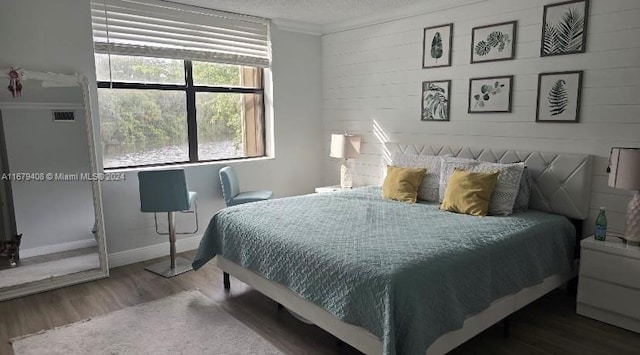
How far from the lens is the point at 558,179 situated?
3.28 meters

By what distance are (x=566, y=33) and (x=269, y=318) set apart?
3075mm

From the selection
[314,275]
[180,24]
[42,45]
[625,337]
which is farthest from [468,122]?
[42,45]

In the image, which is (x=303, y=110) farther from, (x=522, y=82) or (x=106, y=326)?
(x=106, y=326)

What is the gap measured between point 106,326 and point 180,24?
2.88 metres

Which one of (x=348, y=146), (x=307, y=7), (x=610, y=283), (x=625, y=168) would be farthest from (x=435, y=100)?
(x=610, y=283)

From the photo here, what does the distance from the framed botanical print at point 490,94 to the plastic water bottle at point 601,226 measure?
1.13 m

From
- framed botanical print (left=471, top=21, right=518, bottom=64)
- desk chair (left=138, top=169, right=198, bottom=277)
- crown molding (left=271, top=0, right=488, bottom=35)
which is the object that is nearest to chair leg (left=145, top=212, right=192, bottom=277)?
desk chair (left=138, top=169, right=198, bottom=277)

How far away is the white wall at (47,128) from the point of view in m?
3.34

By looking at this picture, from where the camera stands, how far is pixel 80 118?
3611 mm

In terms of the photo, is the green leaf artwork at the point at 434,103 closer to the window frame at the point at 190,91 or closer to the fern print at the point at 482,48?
the fern print at the point at 482,48

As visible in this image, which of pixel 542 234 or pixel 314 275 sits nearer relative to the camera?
pixel 314 275

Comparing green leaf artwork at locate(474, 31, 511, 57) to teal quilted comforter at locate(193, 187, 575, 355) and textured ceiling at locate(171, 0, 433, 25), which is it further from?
teal quilted comforter at locate(193, 187, 575, 355)

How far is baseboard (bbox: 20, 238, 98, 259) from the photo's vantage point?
11.4 ft

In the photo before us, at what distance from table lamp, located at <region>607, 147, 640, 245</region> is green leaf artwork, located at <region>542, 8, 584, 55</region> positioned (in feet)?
2.93
